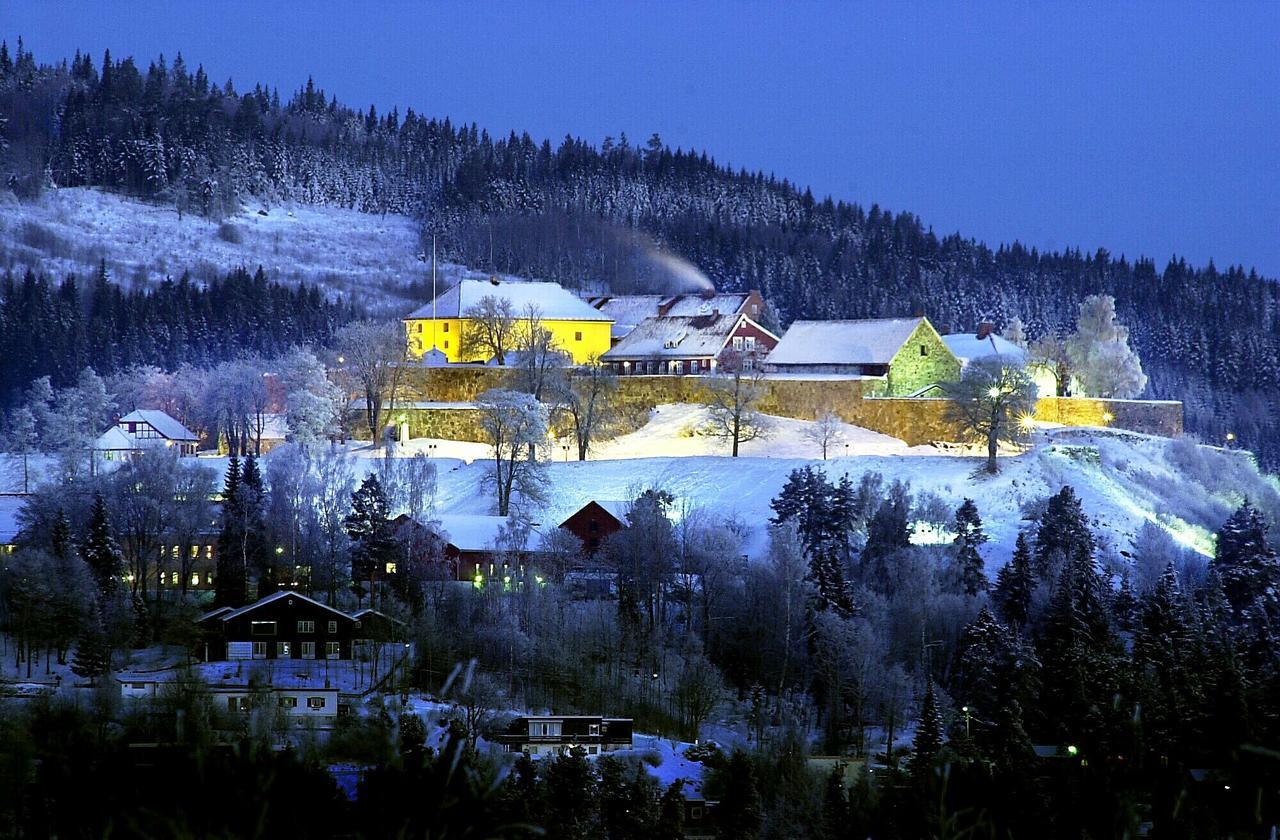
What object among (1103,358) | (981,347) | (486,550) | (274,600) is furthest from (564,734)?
(981,347)

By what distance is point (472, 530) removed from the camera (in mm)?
52281

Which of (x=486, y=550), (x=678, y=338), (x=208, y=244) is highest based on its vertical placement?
(x=208, y=244)

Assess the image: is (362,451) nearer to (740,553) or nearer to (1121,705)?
(740,553)

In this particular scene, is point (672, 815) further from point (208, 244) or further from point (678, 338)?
point (208, 244)

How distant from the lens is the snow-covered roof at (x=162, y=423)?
6875 centimetres

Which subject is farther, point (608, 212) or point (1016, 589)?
point (608, 212)

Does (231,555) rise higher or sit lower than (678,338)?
lower

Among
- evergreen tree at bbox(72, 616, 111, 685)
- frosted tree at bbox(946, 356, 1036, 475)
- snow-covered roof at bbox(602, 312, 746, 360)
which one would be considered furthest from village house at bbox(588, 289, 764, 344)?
evergreen tree at bbox(72, 616, 111, 685)

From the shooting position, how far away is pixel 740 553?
168 ft

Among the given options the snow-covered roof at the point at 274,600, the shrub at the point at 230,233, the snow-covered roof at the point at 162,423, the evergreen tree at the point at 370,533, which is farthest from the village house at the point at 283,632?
the shrub at the point at 230,233

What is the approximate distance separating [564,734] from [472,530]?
572 inches

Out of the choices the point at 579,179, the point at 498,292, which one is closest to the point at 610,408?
the point at 498,292

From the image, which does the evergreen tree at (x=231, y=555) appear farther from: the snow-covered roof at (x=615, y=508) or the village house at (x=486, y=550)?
the snow-covered roof at (x=615, y=508)

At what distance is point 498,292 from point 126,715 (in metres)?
42.4
